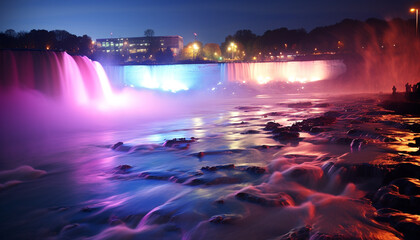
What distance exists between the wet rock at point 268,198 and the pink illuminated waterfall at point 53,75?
1904 cm

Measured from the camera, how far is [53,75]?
22.5 m

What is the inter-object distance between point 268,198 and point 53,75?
21.2m

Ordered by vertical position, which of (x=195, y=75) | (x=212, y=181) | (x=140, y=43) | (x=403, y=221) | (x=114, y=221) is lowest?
(x=114, y=221)

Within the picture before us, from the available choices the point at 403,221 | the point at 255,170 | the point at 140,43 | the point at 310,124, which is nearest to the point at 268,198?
the point at 255,170

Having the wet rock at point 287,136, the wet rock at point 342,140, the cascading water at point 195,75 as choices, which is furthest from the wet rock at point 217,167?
the cascading water at point 195,75

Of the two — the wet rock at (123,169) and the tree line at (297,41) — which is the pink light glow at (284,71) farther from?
the wet rock at (123,169)

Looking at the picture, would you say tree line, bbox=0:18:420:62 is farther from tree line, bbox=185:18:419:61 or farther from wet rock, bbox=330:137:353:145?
wet rock, bbox=330:137:353:145

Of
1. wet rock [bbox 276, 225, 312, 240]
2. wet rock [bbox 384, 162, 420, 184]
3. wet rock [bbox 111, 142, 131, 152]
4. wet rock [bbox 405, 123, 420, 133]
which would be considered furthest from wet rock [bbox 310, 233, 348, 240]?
wet rock [bbox 405, 123, 420, 133]

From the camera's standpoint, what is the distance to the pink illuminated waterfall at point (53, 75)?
19.5m

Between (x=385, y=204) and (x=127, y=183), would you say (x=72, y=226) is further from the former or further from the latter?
(x=385, y=204)

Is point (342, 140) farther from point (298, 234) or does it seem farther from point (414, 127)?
point (298, 234)

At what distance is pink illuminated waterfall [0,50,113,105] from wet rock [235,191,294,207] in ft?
62.5

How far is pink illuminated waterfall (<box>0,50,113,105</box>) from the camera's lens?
64.1 feet

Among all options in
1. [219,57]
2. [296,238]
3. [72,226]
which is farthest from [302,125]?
[219,57]
